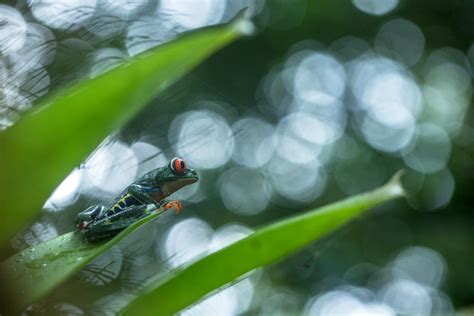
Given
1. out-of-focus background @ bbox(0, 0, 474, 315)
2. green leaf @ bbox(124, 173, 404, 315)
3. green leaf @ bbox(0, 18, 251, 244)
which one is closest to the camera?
green leaf @ bbox(0, 18, 251, 244)

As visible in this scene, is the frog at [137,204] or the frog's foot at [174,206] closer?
the frog at [137,204]

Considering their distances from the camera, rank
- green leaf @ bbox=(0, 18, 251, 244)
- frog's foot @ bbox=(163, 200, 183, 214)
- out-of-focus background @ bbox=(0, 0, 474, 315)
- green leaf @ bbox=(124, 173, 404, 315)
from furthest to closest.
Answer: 1. out-of-focus background @ bbox=(0, 0, 474, 315)
2. frog's foot @ bbox=(163, 200, 183, 214)
3. green leaf @ bbox=(124, 173, 404, 315)
4. green leaf @ bbox=(0, 18, 251, 244)

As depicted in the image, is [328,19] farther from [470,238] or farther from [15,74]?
[15,74]

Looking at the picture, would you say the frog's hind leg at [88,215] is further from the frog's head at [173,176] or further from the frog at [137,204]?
the frog's head at [173,176]

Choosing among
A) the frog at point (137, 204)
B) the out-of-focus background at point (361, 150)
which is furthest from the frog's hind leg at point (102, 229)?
the out-of-focus background at point (361, 150)

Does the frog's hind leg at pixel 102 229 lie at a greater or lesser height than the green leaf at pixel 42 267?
lesser

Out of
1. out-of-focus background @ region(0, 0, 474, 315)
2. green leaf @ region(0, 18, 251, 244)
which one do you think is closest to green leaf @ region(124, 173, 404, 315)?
green leaf @ region(0, 18, 251, 244)

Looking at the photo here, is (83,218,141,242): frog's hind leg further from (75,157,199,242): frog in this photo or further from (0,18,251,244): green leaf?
(0,18,251,244): green leaf

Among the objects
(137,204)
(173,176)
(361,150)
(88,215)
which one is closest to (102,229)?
(88,215)
